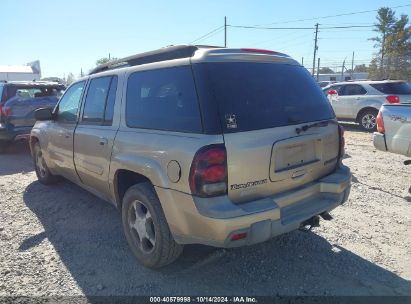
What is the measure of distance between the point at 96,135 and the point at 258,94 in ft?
6.27

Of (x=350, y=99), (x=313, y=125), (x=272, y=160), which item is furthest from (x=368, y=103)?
(x=272, y=160)

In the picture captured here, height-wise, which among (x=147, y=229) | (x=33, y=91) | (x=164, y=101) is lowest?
(x=147, y=229)

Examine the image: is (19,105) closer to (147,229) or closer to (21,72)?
(147,229)

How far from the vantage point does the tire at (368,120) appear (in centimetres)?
1187

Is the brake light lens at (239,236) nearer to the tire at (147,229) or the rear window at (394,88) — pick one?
the tire at (147,229)

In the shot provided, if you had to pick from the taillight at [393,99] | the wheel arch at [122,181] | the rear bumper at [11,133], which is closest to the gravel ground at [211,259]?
the wheel arch at [122,181]

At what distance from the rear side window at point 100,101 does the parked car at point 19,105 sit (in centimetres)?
515

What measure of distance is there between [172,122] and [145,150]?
14.3 inches

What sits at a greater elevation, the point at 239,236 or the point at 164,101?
the point at 164,101

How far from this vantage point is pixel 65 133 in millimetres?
4750

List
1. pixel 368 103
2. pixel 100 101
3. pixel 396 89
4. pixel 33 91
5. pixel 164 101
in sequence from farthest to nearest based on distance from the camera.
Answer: pixel 368 103, pixel 396 89, pixel 33 91, pixel 100 101, pixel 164 101

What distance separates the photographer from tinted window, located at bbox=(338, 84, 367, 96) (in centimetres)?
1225

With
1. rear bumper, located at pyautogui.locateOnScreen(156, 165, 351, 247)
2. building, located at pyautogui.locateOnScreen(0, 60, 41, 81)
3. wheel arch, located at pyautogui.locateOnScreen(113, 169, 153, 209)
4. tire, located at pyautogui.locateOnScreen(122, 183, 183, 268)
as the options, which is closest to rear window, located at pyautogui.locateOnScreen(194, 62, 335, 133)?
rear bumper, located at pyautogui.locateOnScreen(156, 165, 351, 247)

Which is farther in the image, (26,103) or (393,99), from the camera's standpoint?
(393,99)
